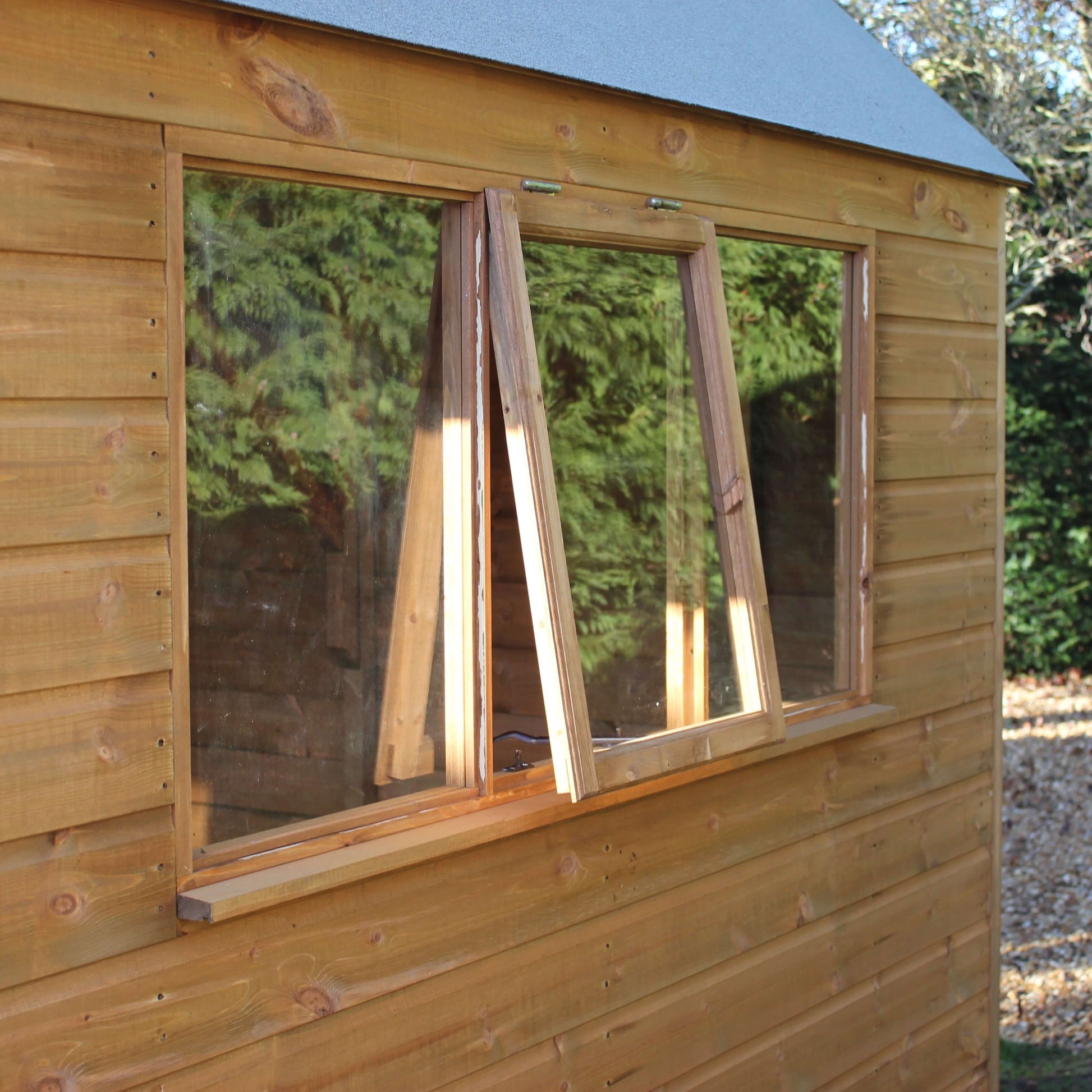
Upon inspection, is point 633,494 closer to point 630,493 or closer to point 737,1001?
point 630,493

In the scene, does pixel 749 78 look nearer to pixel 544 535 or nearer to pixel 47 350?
pixel 544 535

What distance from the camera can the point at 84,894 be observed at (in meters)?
2.03

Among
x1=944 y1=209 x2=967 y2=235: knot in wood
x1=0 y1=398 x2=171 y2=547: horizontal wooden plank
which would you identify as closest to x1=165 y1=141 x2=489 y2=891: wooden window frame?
x1=0 y1=398 x2=171 y2=547: horizontal wooden plank

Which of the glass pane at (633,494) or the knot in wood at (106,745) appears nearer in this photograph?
the knot in wood at (106,745)

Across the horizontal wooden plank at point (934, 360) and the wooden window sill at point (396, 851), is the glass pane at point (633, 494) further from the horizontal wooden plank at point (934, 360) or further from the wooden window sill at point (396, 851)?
the horizontal wooden plank at point (934, 360)

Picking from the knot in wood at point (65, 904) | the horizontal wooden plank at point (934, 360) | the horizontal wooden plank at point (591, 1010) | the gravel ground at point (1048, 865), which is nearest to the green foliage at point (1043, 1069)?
the gravel ground at point (1048, 865)

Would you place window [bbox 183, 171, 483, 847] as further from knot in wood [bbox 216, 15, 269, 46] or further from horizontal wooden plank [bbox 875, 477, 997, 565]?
horizontal wooden plank [bbox 875, 477, 997, 565]

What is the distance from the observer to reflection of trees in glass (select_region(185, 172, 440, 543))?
2.27 meters

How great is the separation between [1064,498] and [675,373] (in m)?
7.24

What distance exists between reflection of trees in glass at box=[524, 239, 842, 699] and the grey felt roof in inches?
14.4

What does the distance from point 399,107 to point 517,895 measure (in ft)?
4.85

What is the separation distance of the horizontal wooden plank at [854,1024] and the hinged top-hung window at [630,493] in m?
0.89

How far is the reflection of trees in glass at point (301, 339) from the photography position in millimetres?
2270

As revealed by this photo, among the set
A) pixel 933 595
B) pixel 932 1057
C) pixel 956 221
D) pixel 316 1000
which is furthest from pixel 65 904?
pixel 956 221
